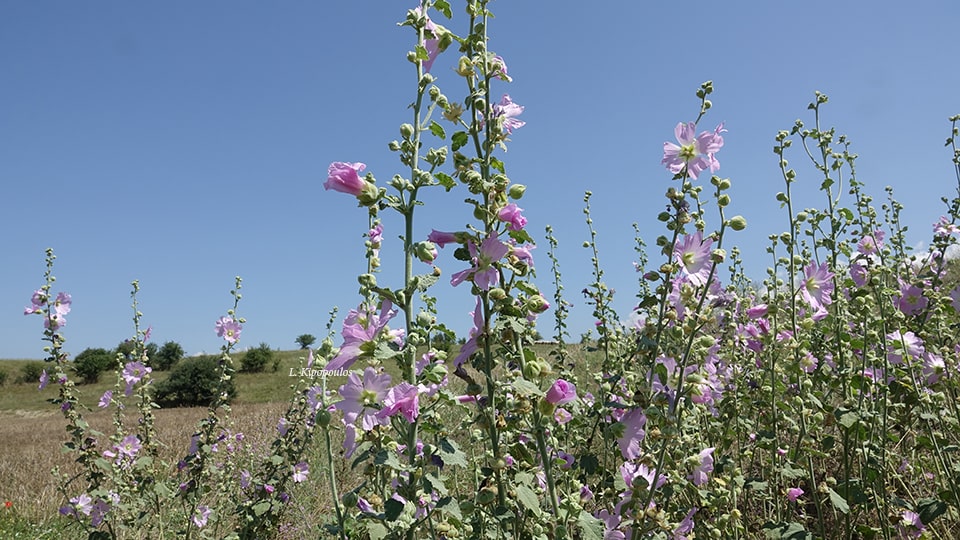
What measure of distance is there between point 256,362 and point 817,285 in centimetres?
2595

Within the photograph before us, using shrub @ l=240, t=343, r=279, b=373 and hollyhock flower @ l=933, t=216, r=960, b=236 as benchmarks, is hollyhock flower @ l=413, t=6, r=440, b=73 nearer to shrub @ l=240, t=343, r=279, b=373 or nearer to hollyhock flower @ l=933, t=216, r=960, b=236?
hollyhock flower @ l=933, t=216, r=960, b=236

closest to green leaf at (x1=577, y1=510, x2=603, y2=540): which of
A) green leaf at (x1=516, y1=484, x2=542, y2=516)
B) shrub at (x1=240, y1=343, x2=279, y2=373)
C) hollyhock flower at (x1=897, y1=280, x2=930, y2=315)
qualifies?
green leaf at (x1=516, y1=484, x2=542, y2=516)

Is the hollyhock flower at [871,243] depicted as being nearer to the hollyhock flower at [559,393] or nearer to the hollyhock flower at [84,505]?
the hollyhock flower at [559,393]

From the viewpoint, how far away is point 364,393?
1531 mm

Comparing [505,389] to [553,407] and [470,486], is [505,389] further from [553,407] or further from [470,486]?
[470,486]

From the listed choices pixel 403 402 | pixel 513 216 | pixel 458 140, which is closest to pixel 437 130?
pixel 458 140

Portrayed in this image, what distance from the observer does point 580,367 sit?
8797 mm

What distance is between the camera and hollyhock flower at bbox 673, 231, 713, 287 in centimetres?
184

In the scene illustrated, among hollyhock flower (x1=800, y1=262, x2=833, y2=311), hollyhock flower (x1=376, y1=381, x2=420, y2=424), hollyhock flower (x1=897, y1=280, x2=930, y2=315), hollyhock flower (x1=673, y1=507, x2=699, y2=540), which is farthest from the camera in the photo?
hollyhock flower (x1=897, y1=280, x2=930, y2=315)

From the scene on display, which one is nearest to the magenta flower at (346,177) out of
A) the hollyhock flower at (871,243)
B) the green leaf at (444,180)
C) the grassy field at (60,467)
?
the green leaf at (444,180)

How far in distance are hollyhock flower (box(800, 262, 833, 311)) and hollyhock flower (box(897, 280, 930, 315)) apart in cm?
97

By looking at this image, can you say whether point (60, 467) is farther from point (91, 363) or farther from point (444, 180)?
point (91, 363)

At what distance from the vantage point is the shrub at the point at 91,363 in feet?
80.3

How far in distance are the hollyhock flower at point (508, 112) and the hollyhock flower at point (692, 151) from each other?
1.84ft
